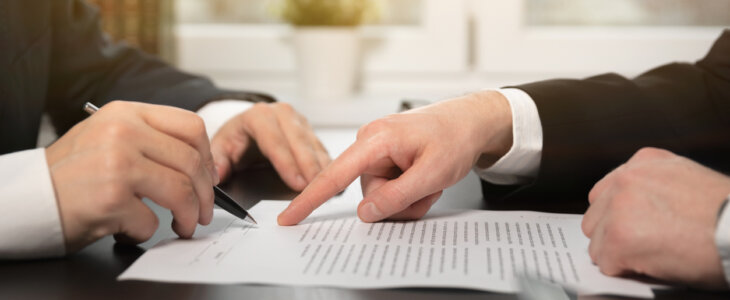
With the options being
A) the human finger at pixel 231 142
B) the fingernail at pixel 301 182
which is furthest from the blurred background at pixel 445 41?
the fingernail at pixel 301 182

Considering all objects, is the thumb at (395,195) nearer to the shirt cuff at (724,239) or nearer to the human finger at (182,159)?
the human finger at (182,159)

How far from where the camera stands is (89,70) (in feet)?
4.66

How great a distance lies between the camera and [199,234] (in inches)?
26.3

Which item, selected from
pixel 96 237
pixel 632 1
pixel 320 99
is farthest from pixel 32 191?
pixel 632 1

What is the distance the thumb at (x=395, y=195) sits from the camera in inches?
27.6

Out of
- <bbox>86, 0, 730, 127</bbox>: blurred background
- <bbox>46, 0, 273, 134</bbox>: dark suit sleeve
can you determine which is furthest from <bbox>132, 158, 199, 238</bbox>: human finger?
<bbox>86, 0, 730, 127</bbox>: blurred background

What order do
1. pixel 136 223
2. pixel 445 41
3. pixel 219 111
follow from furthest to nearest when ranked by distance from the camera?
pixel 445 41 → pixel 219 111 → pixel 136 223

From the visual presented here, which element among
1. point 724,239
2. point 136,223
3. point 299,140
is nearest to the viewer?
point 724,239

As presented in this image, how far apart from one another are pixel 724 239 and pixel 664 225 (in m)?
0.04

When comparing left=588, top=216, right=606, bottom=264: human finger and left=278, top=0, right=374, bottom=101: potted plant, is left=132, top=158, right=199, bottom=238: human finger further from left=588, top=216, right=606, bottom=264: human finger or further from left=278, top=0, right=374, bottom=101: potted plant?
left=278, top=0, right=374, bottom=101: potted plant

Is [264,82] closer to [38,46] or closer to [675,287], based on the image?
[38,46]

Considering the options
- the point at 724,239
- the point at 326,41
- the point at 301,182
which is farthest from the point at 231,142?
the point at 326,41

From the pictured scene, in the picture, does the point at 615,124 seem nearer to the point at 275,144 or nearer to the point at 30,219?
the point at 275,144

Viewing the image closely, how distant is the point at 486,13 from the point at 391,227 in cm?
148
